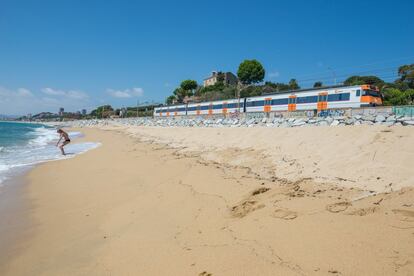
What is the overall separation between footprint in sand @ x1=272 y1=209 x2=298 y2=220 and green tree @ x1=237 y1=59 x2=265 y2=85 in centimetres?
6046

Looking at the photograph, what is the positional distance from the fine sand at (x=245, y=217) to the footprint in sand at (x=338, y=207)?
2cm

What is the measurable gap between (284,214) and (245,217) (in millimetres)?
526

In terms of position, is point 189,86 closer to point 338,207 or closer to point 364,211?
point 338,207

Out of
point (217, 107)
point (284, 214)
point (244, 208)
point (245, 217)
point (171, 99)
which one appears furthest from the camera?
point (171, 99)

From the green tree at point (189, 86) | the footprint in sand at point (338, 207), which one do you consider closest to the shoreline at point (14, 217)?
the footprint in sand at point (338, 207)

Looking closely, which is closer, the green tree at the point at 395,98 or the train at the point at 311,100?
the train at the point at 311,100

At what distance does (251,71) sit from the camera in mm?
60719

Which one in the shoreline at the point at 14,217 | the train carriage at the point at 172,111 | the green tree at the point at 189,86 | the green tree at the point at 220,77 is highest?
the green tree at the point at 220,77

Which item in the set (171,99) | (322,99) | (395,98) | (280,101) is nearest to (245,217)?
(322,99)

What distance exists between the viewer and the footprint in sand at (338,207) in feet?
10.8

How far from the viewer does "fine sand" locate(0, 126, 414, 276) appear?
244cm

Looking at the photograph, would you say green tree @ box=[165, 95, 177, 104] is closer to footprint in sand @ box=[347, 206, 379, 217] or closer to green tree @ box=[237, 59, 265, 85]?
green tree @ box=[237, 59, 265, 85]

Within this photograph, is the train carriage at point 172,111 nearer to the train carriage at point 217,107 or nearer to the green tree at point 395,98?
the train carriage at point 217,107

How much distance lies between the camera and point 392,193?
138 inches
